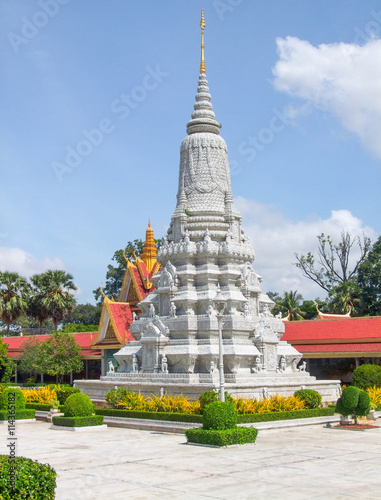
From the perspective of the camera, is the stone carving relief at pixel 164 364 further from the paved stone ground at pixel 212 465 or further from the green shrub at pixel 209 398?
the paved stone ground at pixel 212 465

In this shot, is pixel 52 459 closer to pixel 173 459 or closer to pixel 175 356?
pixel 173 459

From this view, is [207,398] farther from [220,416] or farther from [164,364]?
[164,364]

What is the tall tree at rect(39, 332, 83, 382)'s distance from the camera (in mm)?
44656

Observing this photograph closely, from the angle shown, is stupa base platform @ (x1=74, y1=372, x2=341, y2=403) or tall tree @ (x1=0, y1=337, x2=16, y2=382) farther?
A: tall tree @ (x1=0, y1=337, x2=16, y2=382)

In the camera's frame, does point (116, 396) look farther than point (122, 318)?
No

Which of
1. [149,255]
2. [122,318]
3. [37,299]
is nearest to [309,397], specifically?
[122,318]

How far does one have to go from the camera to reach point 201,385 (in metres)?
23.7

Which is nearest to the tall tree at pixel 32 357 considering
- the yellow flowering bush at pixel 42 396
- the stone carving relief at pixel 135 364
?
the yellow flowering bush at pixel 42 396

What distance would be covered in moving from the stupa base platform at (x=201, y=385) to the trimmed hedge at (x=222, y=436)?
566cm

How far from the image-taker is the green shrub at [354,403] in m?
21.2

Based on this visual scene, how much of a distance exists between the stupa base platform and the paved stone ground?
129 inches

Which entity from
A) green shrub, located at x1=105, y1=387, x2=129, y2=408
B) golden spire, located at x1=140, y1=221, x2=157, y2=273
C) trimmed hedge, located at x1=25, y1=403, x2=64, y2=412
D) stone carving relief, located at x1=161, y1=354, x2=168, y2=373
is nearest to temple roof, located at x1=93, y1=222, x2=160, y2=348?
golden spire, located at x1=140, y1=221, x2=157, y2=273

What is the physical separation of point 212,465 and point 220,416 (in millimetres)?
2976

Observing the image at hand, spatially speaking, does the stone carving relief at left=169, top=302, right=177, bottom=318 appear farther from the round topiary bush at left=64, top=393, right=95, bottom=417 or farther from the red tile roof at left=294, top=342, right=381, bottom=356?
the red tile roof at left=294, top=342, right=381, bottom=356
